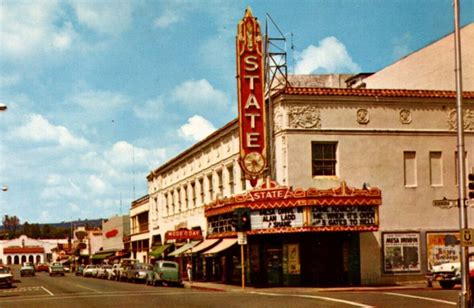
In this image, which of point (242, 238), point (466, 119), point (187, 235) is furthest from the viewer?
point (187, 235)

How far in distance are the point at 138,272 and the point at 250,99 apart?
18.4 meters

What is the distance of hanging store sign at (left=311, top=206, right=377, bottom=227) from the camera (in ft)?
119

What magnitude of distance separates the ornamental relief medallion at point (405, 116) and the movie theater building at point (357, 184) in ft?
0.18

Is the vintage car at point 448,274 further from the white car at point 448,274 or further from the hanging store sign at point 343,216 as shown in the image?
the hanging store sign at point 343,216

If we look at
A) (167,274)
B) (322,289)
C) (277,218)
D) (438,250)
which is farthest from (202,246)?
(438,250)

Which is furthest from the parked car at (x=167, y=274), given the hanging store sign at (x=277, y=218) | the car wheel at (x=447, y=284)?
the car wheel at (x=447, y=284)

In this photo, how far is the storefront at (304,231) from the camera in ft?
119

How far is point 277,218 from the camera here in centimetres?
3691

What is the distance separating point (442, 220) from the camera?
40594mm

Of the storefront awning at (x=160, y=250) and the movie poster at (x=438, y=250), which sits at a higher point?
the movie poster at (x=438, y=250)

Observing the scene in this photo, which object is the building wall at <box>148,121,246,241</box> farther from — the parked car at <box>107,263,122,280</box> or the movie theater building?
the movie theater building

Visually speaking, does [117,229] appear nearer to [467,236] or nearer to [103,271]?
[103,271]

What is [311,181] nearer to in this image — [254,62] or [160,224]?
[254,62]

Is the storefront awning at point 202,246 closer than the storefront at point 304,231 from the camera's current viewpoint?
No
